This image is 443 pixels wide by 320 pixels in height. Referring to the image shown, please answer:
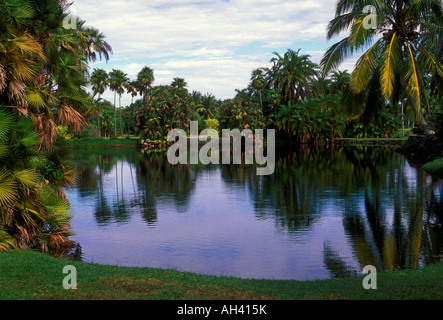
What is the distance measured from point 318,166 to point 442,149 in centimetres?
799

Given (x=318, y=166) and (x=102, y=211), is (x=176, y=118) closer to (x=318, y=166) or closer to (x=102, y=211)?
(x=318, y=166)

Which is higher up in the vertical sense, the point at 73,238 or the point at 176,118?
the point at 176,118

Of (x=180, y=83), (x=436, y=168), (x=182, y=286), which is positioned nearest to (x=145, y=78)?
(x=180, y=83)

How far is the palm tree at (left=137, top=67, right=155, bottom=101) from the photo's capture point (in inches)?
3280

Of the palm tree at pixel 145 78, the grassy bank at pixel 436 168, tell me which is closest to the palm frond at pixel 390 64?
the grassy bank at pixel 436 168

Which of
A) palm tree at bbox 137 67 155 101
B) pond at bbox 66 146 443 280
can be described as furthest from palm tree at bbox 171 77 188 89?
pond at bbox 66 146 443 280

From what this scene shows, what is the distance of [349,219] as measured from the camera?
1566 cm

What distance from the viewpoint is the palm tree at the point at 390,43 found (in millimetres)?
23281

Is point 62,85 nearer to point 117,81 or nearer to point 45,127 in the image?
point 45,127

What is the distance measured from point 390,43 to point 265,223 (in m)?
13.5

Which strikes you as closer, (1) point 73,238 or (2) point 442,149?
(1) point 73,238

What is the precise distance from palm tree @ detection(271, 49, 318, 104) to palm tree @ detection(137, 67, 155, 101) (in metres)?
22.8
